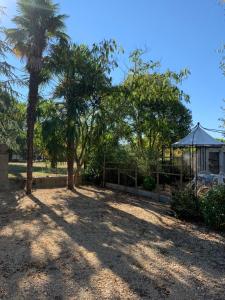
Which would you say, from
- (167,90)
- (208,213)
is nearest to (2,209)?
(208,213)

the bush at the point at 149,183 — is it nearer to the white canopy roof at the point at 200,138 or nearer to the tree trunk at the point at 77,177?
the white canopy roof at the point at 200,138

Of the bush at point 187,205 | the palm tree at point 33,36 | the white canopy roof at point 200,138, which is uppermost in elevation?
the palm tree at point 33,36

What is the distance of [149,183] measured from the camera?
44.8 ft

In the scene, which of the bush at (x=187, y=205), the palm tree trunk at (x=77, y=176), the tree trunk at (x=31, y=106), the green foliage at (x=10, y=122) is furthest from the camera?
the green foliage at (x=10, y=122)

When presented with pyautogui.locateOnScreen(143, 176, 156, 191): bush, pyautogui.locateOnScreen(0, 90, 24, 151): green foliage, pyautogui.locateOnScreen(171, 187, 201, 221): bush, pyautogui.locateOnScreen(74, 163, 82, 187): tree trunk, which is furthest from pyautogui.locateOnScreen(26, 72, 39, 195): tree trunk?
pyautogui.locateOnScreen(171, 187, 201, 221): bush

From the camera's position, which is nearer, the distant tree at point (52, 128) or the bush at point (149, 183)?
the distant tree at point (52, 128)

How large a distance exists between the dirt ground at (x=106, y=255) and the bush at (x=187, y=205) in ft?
1.20

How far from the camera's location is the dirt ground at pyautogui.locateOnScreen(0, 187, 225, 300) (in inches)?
182

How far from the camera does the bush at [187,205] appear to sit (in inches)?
362

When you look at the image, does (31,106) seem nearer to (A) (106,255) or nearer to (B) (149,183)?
(B) (149,183)

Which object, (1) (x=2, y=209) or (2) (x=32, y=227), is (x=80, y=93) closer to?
(1) (x=2, y=209)

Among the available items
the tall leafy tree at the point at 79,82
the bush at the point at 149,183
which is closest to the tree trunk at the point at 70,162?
the tall leafy tree at the point at 79,82

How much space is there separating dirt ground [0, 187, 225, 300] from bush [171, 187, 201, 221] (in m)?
0.37

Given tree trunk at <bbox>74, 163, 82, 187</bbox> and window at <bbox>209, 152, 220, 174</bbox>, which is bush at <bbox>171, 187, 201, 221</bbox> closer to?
tree trunk at <bbox>74, 163, 82, 187</bbox>
